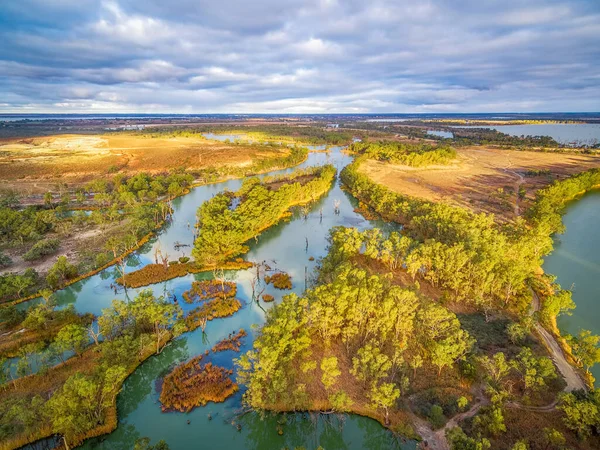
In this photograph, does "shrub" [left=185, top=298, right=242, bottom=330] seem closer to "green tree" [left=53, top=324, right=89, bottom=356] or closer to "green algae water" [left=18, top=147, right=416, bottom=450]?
"green algae water" [left=18, top=147, right=416, bottom=450]

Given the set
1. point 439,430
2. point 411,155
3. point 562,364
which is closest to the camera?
point 439,430

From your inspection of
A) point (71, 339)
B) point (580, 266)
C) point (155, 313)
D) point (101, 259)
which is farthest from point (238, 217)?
point (580, 266)

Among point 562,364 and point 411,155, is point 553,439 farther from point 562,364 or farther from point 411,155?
point 411,155

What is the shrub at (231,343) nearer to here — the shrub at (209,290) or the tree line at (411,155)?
the shrub at (209,290)

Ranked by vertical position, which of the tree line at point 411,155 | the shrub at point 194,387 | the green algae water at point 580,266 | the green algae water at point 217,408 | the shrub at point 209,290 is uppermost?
the tree line at point 411,155

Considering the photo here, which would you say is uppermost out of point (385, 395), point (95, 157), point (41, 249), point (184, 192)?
point (95, 157)

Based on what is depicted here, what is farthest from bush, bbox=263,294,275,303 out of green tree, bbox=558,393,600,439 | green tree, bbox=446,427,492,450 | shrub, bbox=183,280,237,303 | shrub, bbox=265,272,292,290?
green tree, bbox=558,393,600,439

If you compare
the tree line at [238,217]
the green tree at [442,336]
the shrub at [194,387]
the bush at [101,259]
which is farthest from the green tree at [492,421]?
the bush at [101,259]
